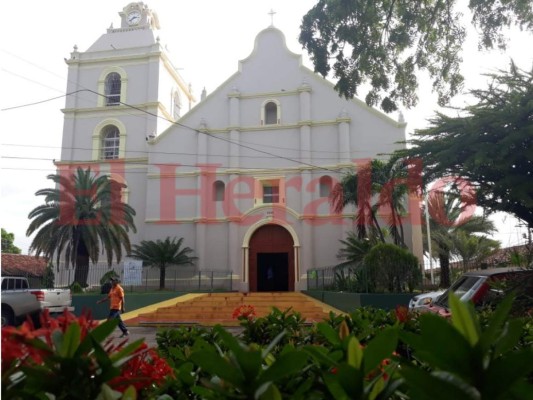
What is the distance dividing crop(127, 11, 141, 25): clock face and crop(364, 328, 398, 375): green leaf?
2667 centimetres

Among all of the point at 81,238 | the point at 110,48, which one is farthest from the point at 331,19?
the point at 110,48

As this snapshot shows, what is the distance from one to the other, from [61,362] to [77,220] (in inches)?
750

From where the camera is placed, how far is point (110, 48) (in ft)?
80.0

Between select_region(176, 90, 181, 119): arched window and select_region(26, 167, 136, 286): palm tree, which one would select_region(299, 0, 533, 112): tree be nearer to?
select_region(26, 167, 136, 286): palm tree

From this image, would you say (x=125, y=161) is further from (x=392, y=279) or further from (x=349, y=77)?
(x=349, y=77)

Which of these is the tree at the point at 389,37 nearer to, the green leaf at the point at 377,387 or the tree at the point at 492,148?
the tree at the point at 492,148

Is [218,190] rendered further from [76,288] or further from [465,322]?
[465,322]

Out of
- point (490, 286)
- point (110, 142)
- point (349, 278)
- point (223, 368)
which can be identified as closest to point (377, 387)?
point (223, 368)

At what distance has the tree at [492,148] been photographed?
8984mm

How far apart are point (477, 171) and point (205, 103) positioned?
16.5 m

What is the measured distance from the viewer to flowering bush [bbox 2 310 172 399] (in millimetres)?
948

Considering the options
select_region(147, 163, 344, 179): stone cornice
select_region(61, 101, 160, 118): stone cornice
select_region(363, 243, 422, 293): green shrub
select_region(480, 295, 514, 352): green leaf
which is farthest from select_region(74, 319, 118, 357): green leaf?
select_region(61, 101, 160, 118): stone cornice

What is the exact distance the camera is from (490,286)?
6844 mm

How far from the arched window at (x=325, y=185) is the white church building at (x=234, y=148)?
0.17 feet
